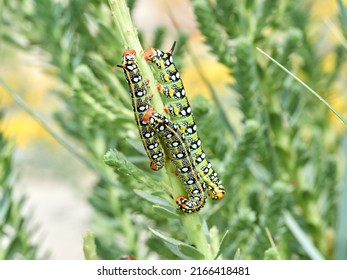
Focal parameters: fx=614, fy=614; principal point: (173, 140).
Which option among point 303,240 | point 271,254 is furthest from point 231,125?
point 271,254

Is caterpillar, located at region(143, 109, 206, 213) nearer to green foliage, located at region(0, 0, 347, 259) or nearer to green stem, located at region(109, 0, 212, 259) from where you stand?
green stem, located at region(109, 0, 212, 259)

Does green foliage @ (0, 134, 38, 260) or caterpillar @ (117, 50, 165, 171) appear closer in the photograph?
caterpillar @ (117, 50, 165, 171)

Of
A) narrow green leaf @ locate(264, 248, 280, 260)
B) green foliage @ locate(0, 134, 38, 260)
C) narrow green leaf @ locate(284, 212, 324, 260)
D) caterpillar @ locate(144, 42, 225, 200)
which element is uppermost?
caterpillar @ locate(144, 42, 225, 200)

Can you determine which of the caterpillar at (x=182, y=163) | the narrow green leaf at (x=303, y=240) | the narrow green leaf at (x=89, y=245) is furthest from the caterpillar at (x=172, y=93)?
the narrow green leaf at (x=303, y=240)

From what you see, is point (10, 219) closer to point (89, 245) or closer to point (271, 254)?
point (89, 245)

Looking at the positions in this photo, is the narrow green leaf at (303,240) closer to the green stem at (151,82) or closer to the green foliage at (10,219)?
the green stem at (151,82)

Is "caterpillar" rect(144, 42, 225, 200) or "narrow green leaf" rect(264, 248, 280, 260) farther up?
"caterpillar" rect(144, 42, 225, 200)

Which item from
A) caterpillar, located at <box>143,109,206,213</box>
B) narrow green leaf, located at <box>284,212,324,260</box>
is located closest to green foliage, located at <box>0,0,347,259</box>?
narrow green leaf, located at <box>284,212,324,260</box>

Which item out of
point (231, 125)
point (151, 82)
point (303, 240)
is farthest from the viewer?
point (231, 125)

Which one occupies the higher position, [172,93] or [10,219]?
[172,93]
